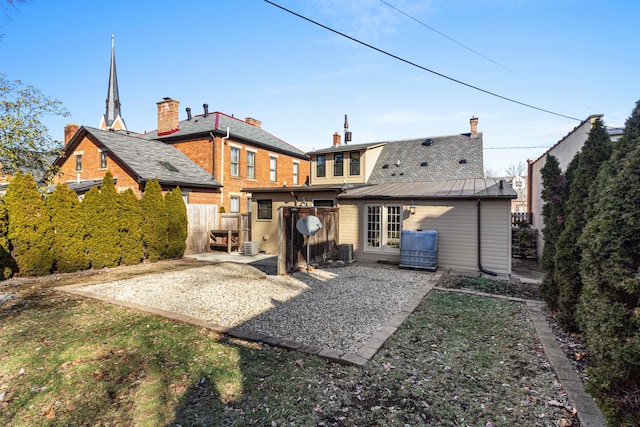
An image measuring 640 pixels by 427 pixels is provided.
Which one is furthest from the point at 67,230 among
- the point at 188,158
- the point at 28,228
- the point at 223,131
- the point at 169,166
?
the point at 223,131

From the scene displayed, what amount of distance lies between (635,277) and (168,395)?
433cm

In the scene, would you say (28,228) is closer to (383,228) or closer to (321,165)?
(383,228)

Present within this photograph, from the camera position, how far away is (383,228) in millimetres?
11734

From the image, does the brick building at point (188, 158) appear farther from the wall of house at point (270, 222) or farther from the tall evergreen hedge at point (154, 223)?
the wall of house at point (270, 222)

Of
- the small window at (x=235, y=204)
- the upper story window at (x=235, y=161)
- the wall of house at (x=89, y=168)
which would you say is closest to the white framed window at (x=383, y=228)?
the small window at (x=235, y=204)

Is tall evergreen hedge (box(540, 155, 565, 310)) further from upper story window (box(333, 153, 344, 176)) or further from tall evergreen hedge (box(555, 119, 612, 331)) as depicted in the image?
upper story window (box(333, 153, 344, 176))

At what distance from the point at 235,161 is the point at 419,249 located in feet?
44.3

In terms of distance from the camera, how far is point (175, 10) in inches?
286

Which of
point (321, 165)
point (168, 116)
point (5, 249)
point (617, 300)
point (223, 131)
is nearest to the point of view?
point (617, 300)

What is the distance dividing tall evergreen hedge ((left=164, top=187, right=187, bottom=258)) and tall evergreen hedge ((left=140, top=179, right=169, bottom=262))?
21 cm

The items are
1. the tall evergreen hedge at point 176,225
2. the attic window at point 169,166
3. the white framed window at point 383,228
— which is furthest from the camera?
the attic window at point 169,166

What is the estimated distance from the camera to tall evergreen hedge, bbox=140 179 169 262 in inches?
459

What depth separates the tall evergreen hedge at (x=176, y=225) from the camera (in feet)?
41.1

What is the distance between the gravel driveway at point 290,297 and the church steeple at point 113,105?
92.3ft
